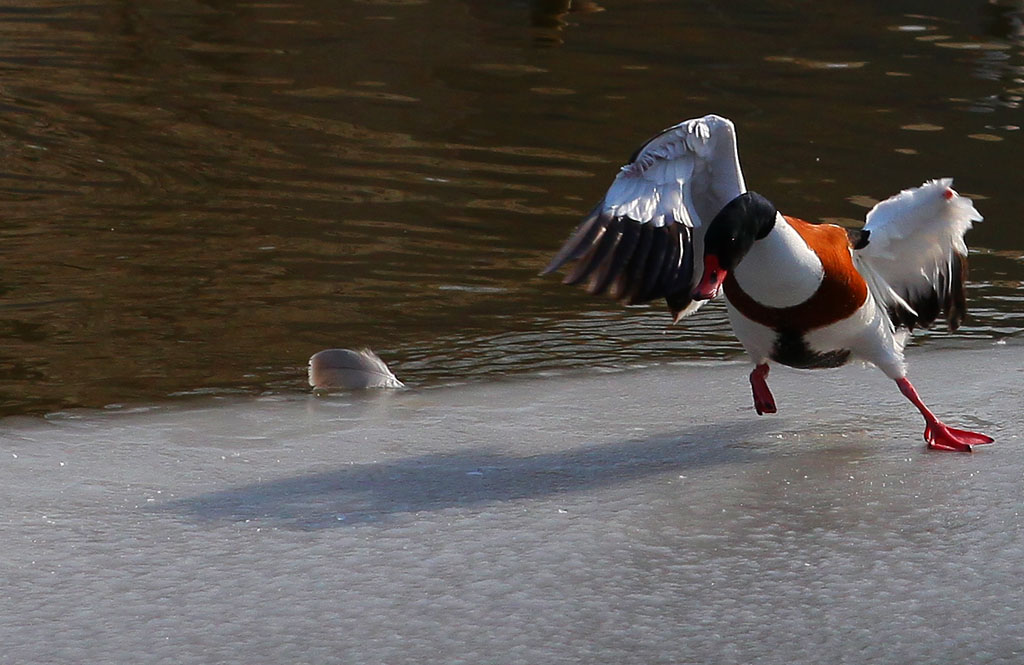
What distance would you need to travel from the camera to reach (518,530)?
275 cm

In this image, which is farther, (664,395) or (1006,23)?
(1006,23)

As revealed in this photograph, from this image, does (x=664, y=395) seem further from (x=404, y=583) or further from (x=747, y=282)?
(x=404, y=583)

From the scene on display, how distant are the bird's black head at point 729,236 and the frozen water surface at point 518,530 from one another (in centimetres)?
42

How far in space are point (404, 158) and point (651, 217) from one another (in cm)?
387

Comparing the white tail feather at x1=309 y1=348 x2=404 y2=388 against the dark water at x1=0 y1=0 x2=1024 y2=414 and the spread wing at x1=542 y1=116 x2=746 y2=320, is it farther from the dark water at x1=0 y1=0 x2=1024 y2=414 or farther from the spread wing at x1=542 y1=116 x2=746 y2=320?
the spread wing at x1=542 y1=116 x2=746 y2=320

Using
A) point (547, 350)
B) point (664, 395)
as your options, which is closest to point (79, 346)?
point (547, 350)

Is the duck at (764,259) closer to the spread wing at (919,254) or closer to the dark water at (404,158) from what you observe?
the spread wing at (919,254)

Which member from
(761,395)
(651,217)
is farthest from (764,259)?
(761,395)

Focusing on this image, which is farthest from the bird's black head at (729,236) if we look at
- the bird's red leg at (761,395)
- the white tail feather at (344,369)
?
the white tail feather at (344,369)

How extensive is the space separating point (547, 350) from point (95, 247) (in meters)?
1.89

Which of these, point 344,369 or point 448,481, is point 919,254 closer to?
point 448,481

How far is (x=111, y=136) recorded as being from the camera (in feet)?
23.0

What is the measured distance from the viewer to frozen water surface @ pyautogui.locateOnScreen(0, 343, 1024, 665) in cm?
226

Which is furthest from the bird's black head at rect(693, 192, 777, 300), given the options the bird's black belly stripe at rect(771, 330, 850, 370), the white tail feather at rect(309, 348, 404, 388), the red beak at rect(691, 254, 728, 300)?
the white tail feather at rect(309, 348, 404, 388)
